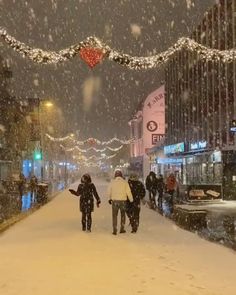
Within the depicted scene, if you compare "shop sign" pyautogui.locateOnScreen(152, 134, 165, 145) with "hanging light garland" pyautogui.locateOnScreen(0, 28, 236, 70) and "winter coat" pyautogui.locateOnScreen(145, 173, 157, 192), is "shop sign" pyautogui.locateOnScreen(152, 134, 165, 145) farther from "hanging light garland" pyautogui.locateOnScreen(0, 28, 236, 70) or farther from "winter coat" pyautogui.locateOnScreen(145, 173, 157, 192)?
"hanging light garland" pyautogui.locateOnScreen(0, 28, 236, 70)

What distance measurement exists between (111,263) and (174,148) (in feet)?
149

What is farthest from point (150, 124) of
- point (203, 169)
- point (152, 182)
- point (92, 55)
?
point (92, 55)

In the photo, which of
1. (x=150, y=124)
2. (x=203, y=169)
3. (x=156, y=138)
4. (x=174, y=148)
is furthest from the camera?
(x=156, y=138)

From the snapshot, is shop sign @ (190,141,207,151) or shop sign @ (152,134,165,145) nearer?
shop sign @ (190,141,207,151)

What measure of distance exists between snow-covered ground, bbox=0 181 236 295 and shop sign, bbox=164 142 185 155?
3632 centimetres

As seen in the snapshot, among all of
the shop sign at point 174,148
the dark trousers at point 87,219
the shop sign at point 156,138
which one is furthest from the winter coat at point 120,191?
the shop sign at point 156,138

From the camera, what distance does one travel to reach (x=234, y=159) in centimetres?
3422

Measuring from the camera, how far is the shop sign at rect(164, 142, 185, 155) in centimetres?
5213

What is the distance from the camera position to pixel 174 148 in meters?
55.1

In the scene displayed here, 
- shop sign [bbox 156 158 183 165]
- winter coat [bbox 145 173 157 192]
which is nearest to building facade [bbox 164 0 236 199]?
shop sign [bbox 156 158 183 165]

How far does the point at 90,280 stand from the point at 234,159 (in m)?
26.7

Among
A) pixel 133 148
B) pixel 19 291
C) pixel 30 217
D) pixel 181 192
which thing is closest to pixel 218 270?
pixel 19 291

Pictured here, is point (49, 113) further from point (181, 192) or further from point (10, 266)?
point (10, 266)

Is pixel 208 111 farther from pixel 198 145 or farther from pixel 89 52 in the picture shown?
pixel 89 52
